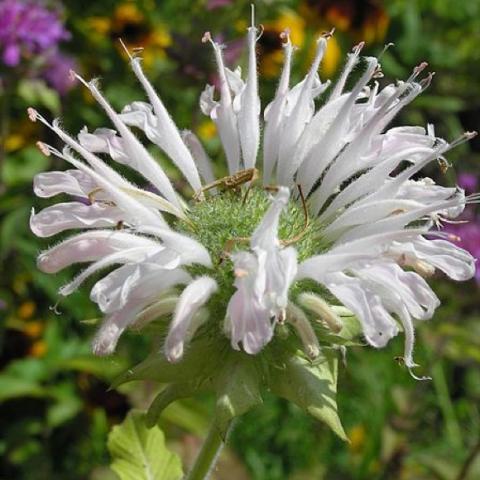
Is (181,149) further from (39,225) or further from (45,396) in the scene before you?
(45,396)

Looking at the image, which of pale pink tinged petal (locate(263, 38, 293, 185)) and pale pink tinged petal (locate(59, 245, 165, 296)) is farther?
pale pink tinged petal (locate(263, 38, 293, 185))

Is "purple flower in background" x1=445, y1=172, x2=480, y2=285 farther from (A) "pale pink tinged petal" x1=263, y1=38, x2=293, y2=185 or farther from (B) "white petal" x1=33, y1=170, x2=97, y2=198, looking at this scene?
(B) "white petal" x1=33, y1=170, x2=97, y2=198

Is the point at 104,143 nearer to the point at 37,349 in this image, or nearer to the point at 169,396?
the point at 169,396

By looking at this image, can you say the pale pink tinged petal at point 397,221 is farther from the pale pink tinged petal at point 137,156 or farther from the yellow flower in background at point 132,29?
the yellow flower in background at point 132,29

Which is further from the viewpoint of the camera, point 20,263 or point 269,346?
point 20,263

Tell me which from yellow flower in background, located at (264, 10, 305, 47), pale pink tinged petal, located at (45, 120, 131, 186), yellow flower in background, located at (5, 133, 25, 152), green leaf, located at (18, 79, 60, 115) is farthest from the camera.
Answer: yellow flower in background, located at (264, 10, 305, 47)

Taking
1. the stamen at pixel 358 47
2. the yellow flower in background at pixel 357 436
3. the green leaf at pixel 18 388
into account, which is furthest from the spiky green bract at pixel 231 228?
the yellow flower in background at pixel 357 436

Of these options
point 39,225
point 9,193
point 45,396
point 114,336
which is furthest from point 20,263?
point 114,336

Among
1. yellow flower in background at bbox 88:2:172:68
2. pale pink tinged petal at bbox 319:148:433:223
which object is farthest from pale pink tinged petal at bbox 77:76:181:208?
yellow flower in background at bbox 88:2:172:68
